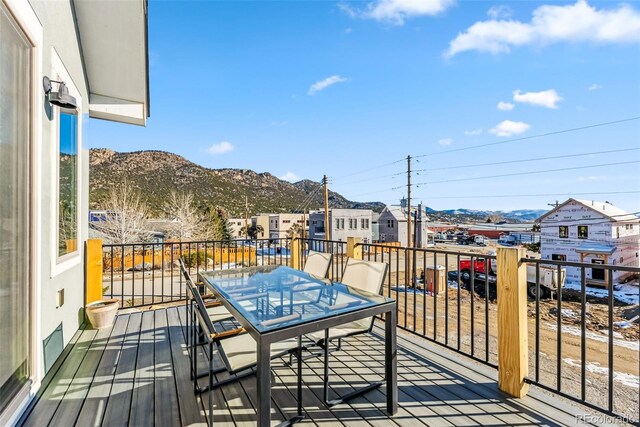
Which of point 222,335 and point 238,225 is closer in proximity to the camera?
point 222,335

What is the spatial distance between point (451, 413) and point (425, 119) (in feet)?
60.9

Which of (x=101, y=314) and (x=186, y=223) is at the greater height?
(x=186, y=223)

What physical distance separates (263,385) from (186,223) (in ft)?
73.4

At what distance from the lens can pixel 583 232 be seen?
18812 mm

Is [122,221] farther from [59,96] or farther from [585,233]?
[585,233]

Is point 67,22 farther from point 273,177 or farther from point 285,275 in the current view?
point 273,177

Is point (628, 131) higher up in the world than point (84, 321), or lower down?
higher up

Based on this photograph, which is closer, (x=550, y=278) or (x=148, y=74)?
(x=148, y=74)

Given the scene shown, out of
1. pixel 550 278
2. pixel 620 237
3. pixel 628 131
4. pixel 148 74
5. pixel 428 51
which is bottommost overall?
pixel 550 278

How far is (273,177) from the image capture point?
52719 mm

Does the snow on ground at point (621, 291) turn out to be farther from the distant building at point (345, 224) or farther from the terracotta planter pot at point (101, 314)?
the terracotta planter pot at point (101, 314)

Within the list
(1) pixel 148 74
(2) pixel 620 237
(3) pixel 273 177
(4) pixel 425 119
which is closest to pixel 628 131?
(2) pixel 620 237

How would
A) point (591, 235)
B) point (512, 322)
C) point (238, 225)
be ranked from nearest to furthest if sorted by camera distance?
point (512, 322)
point (591, 235)
point (238, 225)

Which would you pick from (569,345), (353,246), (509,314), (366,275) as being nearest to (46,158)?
(366,275)
